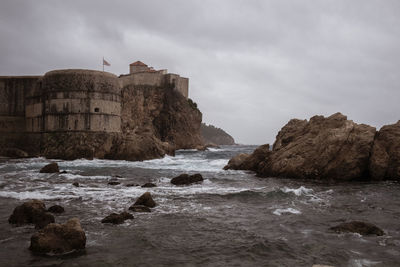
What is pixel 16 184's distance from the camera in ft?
48.0

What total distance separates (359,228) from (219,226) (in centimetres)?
323

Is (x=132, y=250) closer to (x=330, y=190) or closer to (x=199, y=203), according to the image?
(x=199, y=203)

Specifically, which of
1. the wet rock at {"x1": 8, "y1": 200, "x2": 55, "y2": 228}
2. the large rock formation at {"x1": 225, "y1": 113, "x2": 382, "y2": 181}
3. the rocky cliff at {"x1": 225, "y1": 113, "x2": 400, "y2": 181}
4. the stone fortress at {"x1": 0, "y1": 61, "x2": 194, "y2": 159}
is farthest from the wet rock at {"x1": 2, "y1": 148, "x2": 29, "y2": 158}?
the wet rock at {"x1": 8, "y1": 200, "x2": 55, "y2": 228}

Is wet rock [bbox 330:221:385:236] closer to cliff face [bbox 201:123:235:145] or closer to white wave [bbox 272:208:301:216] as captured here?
white wave [bbox 272:208:301:216]

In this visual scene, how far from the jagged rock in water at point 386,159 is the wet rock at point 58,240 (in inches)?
601

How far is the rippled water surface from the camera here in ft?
20.3

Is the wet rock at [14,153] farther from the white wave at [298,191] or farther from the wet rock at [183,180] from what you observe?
the white wave at [298,191]

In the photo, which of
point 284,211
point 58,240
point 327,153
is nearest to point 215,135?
point 327,153

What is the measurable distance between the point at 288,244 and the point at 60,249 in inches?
175

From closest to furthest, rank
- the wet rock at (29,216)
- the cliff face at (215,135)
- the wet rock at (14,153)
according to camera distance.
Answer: the wet rock at (29,216), the wet rock at (14,153), the cliff face at (215,135)

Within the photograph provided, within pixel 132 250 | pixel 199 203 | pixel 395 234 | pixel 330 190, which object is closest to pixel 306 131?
pixel 330 190

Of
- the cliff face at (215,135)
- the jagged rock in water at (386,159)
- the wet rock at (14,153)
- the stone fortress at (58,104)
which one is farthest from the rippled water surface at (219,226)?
the cliff face at (215,135)

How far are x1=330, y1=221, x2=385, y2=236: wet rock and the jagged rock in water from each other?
10.4 metres

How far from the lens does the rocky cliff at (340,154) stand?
1730 centimetres
